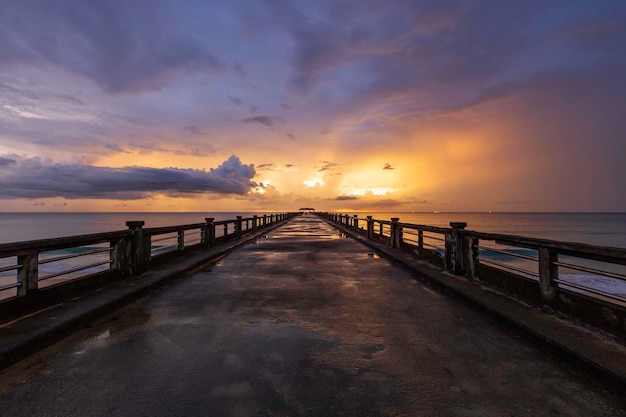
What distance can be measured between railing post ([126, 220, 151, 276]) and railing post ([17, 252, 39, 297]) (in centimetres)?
307

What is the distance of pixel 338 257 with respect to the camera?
14.0 m

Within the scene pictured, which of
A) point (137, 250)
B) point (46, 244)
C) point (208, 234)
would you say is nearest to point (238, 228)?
point (208, 234)

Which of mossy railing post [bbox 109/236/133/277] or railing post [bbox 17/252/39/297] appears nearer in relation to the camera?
railing post [bbox 17/252/39/297]

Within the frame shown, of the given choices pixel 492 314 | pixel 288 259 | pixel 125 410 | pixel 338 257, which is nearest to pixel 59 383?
pixel 125 410

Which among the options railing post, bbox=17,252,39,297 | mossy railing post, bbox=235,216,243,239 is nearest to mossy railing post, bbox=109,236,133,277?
railing post, bbox=17,252,39,297

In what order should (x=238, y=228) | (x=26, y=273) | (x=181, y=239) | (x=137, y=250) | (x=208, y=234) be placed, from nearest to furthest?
(x=26, y=273)
(x=137, y=250)
(x=181, y=239)
(x=208, y=234)
(x=238, y=228)

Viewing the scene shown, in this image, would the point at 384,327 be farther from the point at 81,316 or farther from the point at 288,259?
the point at 288,259

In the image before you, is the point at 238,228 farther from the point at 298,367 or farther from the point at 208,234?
the point at 298,367

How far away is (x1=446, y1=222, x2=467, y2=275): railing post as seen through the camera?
8.90 meters

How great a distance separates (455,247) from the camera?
9055 mm

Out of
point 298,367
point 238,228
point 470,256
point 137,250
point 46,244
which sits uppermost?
point 46,244

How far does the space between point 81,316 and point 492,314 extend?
6538 millimetres

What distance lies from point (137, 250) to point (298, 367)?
6706 mm

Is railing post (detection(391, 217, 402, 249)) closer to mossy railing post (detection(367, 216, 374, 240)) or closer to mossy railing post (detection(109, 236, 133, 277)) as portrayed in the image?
mossy railing post (detection(367, 216, 374, 240))
